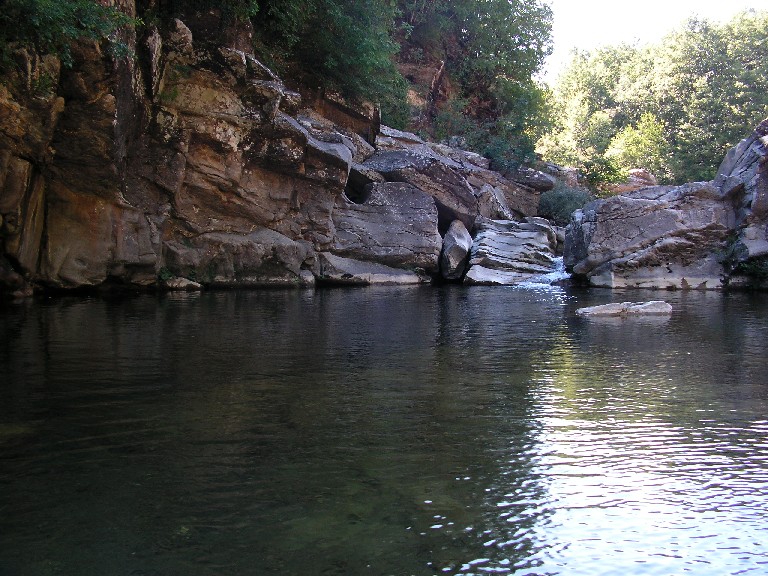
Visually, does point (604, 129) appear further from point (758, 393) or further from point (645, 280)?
point (758, 393)

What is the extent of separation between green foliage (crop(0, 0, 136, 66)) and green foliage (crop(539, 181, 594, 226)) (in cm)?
2269

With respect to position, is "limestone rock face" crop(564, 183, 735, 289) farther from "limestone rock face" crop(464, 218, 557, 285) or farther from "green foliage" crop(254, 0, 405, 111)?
"green foliage" crop(254, 0, 405, 111)

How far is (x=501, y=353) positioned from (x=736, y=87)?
130ft

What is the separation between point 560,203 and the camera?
1221 inches

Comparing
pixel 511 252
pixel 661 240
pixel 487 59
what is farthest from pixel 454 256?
pixel 487 59

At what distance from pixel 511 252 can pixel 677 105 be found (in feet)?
94.3

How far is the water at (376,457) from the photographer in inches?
116

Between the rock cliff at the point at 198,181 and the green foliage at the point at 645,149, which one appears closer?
the rock cliff at the point at 198,181

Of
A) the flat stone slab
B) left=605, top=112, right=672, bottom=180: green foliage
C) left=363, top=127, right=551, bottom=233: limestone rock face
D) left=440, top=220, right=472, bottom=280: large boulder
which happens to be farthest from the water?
left=605, top=112, right=672, bottom=180: green foliage

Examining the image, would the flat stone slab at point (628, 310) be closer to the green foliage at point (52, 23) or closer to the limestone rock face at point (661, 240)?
the limestone rock face at point (661, 240)

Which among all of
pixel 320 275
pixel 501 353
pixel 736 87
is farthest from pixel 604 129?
pixel 501 353

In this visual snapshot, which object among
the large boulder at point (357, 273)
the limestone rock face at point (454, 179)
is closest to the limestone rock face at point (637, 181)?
the limestone rock face at point (454, 179)

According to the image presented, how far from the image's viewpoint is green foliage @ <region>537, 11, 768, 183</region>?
132 ft

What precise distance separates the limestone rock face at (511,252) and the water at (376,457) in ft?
44.7
